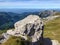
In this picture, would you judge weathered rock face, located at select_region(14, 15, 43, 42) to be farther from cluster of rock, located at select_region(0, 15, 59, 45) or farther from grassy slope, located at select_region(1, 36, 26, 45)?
grassy slope, located at select_region(1, 36, 26, 45)

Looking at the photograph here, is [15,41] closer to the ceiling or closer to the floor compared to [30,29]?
closer to the floor

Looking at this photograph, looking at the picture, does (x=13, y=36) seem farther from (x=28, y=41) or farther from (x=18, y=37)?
(x=28, y=41)

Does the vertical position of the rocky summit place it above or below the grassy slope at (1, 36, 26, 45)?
above

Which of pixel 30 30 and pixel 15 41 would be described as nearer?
pixel 15 41

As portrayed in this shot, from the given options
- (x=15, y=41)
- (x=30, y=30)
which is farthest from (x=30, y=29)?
(x=15, y=41)

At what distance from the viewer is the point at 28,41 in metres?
41.4

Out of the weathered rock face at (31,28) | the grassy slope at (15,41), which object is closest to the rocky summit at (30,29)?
A: the weathered rock face at (31,28)

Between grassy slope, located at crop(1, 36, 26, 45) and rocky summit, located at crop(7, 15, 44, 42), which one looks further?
rocky summit, located at crop(7, 15, 44, 42)

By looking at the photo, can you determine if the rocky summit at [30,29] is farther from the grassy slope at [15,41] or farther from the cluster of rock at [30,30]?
the grassy slope at [15,41]

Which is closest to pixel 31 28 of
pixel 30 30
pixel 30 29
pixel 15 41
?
pixel 30 29

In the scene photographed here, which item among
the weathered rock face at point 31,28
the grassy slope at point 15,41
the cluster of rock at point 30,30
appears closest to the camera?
the grassy slope at point 15,41

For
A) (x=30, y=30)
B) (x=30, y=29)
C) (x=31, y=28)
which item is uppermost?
(x=31, y=28)

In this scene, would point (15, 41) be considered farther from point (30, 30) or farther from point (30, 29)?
point (30, 29)

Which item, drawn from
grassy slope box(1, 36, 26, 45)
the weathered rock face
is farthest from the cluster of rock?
grassy slope box(1, 36, 26, 45)
